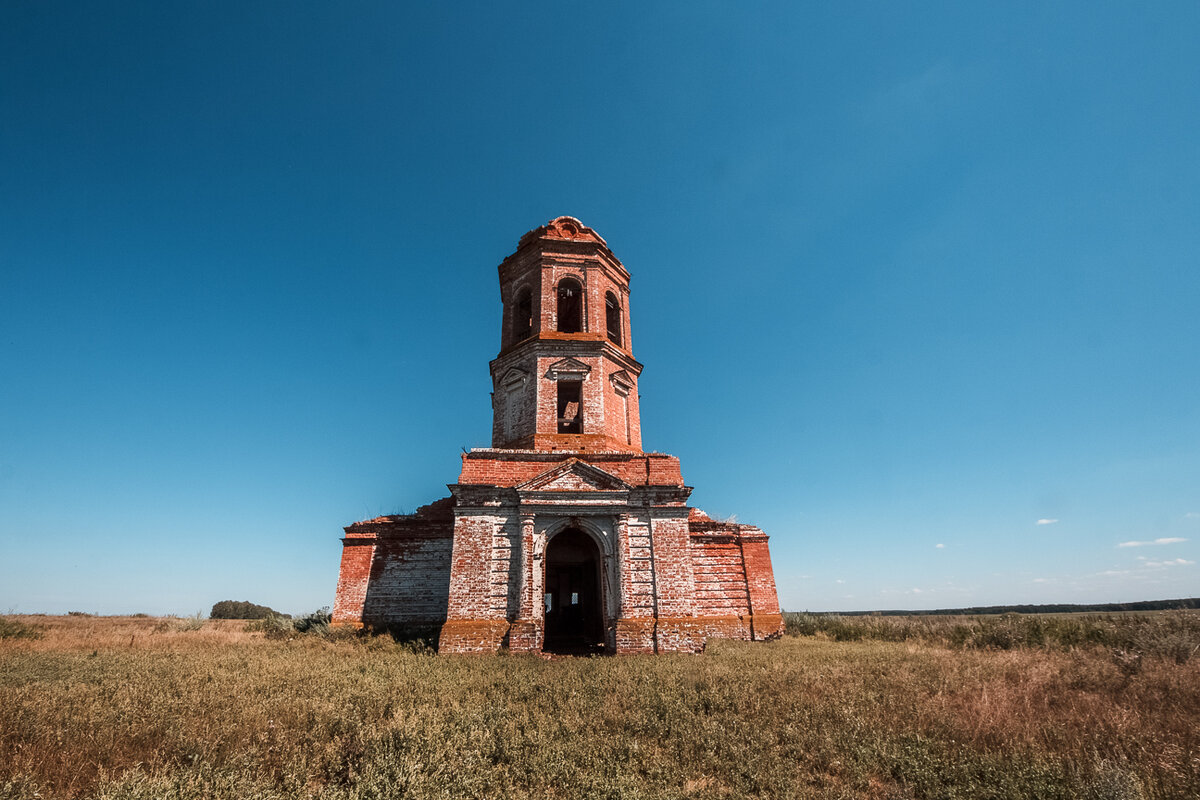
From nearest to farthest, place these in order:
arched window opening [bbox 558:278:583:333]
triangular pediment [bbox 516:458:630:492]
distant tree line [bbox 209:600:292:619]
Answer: triangular pediment [bbox 516:458:630:492] → arched window opening [bbox 558:278:583:333] → distant tree line [bbox 209:600:292:619]

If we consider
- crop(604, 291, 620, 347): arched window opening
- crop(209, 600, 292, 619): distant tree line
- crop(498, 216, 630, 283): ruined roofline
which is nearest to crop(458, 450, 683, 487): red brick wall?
crop(604, 291, 620, 347): arched window opening

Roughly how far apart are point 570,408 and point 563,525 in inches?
182

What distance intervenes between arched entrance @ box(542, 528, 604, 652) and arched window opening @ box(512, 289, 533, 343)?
6990 mm

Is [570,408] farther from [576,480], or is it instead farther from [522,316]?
[522,316]

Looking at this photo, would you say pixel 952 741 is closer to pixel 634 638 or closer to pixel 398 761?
pixel 398 761

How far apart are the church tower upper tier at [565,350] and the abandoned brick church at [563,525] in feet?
0.16

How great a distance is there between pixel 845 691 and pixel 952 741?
2.11 metres

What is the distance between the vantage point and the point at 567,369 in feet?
51.3

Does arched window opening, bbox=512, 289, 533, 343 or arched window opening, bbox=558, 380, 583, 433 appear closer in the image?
arched window opening, bbox=558, 380, 583, 433

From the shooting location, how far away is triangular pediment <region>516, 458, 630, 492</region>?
1320 centimetres

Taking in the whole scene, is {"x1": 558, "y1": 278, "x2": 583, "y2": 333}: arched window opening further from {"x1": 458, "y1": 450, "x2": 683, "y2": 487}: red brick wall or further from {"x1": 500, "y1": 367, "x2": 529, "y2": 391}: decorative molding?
{"x1": 458, "y1": 450, "x2": 683, "y2": 487}: red brick wall

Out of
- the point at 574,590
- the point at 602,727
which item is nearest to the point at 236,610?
the point at 574,590

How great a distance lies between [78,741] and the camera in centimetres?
482

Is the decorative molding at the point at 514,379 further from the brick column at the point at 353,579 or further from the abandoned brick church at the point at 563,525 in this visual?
the brick column at the point at 353,579
